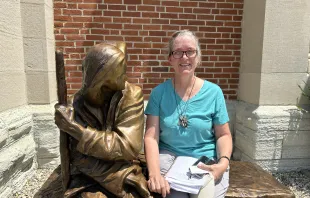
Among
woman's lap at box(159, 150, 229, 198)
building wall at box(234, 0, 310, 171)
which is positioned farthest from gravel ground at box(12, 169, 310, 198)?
woman's lap at box(159, 150, 229, 198)

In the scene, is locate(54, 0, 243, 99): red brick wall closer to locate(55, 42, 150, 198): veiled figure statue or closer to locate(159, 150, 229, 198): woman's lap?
locate(159, 150, 229, 198): woman's lap

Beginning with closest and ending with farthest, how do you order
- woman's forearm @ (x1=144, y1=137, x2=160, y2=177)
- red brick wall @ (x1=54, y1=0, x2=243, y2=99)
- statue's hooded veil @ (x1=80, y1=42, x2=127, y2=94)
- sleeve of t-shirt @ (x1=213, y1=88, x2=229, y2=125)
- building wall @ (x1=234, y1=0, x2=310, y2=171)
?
statue's hooded veil @ (x1=80, y1=42, x2=127, y2=94) → woman's forearm @ (x1=144, y1=137, x2=160, y2=177) → sleeve of t-shirt @ (x1=213, y1=88, x2=229, y2=125) → building wall @ (x1=234, y1=0, x2=310, y2=171) → red brick wall @ (x1=54, y1=0, x2=243, y2=99)

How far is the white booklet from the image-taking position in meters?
1.73

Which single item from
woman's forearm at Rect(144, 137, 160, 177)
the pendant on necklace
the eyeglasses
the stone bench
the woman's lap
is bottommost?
the stone bench

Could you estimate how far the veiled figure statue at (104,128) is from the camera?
153 cm

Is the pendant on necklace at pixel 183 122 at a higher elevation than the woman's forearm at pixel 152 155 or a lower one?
higher

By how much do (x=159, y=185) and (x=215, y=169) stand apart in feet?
1.37

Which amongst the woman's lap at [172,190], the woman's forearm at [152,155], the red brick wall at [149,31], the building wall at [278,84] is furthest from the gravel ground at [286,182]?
the woman's forearm at [152,155]

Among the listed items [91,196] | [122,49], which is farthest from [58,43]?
[91,196]

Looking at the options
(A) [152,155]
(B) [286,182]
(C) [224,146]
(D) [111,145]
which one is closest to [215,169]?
(C) [224,146]

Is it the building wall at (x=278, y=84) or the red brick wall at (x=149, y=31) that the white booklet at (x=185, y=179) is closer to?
the building wall at (x=278, y=84)

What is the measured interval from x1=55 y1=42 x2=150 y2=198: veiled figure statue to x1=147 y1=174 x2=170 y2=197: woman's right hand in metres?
0.07

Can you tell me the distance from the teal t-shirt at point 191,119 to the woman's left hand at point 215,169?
0.16 meters

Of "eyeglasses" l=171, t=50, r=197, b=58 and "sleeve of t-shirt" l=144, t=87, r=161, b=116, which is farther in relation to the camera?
"sleeve of t-shirt" l=144, t=87, r=161, b=116
